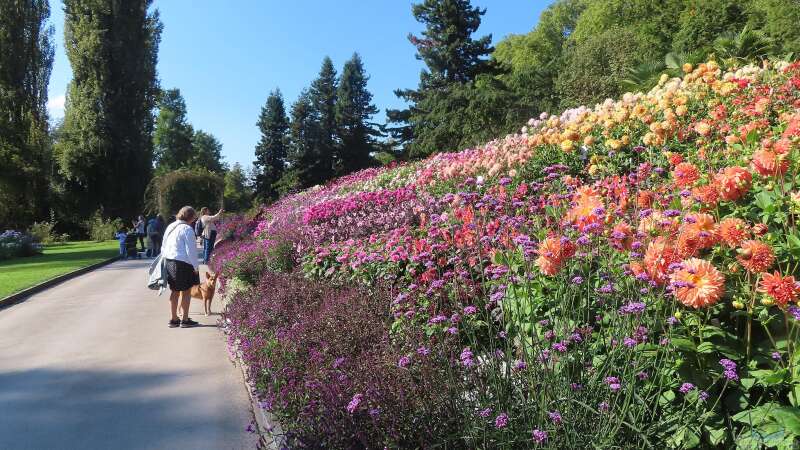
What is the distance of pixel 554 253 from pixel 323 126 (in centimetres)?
4949

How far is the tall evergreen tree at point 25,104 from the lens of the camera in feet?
94.2

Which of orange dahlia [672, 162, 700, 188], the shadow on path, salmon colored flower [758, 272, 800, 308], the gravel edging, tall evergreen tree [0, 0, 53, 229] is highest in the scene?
tall evergreen tree [0, 0, 53, 229]

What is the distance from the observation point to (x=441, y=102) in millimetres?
30172

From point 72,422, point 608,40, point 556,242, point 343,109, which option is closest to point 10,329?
point 72,422

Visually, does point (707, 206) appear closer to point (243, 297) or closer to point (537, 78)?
point (243, 297)

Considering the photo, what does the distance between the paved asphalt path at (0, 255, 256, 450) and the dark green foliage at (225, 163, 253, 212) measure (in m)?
42.6

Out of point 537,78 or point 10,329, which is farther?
point 537,78

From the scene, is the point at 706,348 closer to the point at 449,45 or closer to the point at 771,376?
the point at 771,376

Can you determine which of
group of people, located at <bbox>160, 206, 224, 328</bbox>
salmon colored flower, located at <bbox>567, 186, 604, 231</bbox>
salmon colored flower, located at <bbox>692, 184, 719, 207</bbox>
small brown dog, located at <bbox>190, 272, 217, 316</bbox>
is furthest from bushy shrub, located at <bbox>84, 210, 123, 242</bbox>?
salmon colored flower, located at <bbox>692, 184, 719, 207</bbox>

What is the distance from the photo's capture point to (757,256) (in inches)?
85.4

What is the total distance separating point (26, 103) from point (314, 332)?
3704 cm

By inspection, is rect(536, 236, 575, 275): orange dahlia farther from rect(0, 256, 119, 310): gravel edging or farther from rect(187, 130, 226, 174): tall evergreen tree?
rect(187, 130, 226, 174): tall evergreen tree

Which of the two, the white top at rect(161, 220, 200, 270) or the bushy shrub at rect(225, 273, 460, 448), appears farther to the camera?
the white top at rect(161, 220, 200, 270)

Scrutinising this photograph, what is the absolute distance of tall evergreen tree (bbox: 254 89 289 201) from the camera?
5256cm
